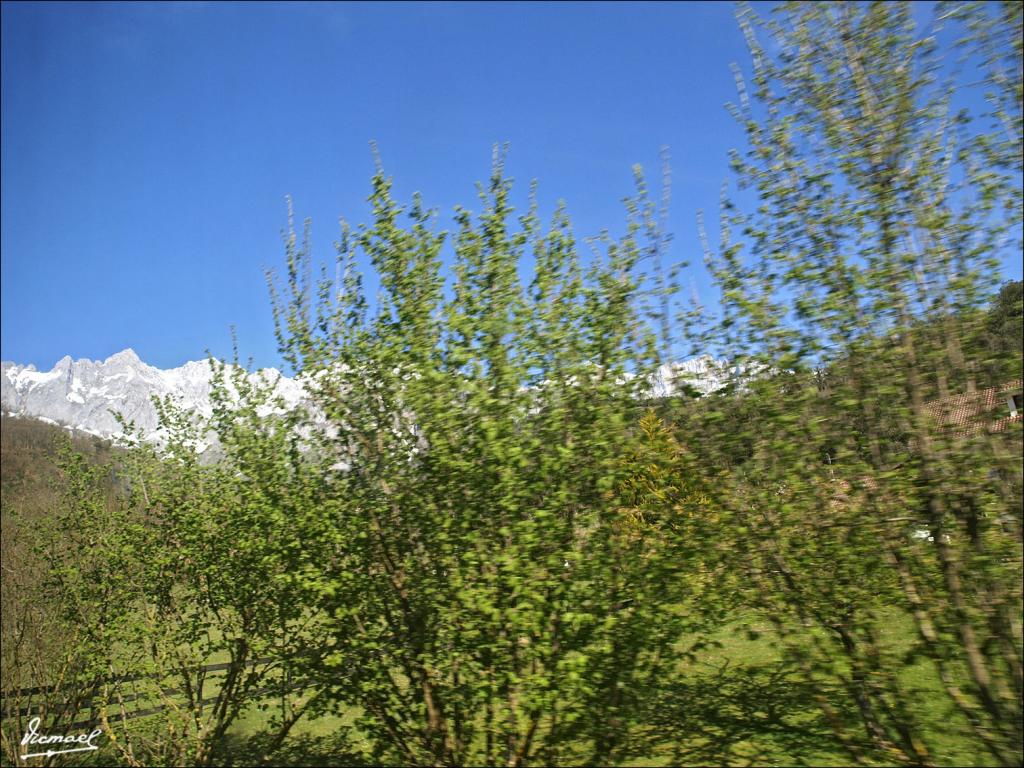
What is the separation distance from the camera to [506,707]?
639 centimetres

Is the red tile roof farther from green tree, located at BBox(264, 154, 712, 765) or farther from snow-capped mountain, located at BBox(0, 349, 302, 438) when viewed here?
snow-capped mountain, located at BBox(0, 349, 302, 438)

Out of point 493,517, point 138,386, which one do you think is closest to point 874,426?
point 493,517

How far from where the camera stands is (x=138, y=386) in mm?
13273

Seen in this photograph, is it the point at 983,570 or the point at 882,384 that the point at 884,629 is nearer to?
the point at 983,570

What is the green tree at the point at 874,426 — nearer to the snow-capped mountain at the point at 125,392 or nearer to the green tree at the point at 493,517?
the green tree at the point at 493,517

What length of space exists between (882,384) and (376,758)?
669 cm

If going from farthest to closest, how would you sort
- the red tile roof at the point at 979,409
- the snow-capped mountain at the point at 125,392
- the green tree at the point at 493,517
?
1. the snow-capped mountain at the point at 125,392
2. the green tree at the point at 493,517
3. the red tile roof at the point at 979,409

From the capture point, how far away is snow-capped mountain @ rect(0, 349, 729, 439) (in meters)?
6.09

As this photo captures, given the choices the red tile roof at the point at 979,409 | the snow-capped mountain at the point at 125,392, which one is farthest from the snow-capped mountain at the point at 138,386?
the red tile roof at the point at 979,409

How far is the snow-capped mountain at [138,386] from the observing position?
609 cm

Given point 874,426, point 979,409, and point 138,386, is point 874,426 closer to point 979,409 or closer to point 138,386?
point 979,409

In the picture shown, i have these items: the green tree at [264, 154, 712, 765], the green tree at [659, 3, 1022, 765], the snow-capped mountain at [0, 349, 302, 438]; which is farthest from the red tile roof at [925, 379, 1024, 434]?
the snow-capped mountain at [0, 349, 302, 438]

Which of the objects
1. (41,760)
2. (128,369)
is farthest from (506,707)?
(128,369)

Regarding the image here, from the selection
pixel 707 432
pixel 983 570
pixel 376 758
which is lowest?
pixel 376 758
